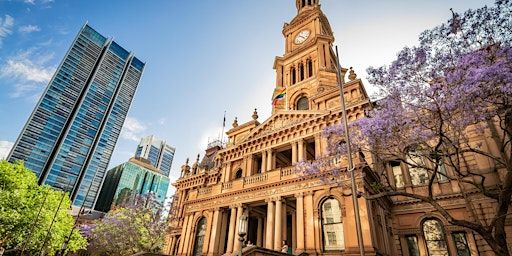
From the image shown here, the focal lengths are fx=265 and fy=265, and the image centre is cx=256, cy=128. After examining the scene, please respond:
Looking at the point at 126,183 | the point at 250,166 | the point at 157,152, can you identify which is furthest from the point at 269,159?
the point at 157,152

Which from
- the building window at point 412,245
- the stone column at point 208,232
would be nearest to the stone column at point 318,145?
the building window at point 412,245

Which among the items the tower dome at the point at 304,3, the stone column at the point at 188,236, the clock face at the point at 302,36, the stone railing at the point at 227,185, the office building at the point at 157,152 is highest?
the office building at the point at 157,152

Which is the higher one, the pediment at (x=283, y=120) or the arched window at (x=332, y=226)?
the pediment at (x=283, y=120)

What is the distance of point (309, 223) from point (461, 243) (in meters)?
9.18

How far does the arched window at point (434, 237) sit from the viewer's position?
1617cm

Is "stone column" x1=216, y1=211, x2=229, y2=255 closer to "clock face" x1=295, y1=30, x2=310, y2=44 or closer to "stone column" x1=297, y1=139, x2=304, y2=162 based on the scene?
"stone column" x1=297, y1=139, x2=304, y2=162

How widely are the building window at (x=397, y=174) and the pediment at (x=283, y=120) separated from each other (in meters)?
6.51

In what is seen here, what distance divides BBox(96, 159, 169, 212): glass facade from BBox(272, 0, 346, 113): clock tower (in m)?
80.1

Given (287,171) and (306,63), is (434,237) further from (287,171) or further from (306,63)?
(306,63)

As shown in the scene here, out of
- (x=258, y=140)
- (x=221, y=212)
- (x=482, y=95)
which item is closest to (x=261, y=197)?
(x=221, y=212)

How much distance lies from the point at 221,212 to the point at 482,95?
16505 mm

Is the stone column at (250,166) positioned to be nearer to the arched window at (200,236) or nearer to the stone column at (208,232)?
the stone column at (208,232)

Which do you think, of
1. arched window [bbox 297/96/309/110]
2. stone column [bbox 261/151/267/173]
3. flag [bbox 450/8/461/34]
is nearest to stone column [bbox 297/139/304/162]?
stone column [bbox 261/151/267/173]

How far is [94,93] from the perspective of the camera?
296 feet
